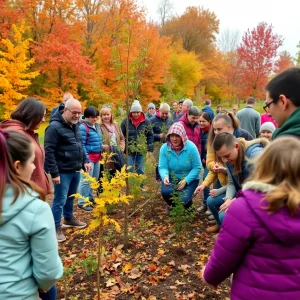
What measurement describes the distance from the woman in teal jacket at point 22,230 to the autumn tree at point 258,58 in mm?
21867

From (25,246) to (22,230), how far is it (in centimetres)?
14

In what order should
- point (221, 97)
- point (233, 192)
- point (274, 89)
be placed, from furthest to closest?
1. point (221, 97)
2. point (233, 192)
3. point (274, 89)

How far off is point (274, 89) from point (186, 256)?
256cm

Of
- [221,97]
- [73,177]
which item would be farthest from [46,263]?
[221,97]

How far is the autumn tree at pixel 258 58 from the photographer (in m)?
21.6

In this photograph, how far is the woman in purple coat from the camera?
51.2 inches

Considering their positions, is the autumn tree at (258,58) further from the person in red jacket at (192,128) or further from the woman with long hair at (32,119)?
the woman with long hair at (32,119)

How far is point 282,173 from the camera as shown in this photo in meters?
1.35

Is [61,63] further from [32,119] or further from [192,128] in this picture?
[32,119]

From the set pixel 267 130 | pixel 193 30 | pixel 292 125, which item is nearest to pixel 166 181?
pixel 267 130

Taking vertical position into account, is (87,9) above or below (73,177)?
above

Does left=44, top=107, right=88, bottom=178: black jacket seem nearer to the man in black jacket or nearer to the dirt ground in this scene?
the man in black jacket

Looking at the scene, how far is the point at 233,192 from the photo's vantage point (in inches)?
141

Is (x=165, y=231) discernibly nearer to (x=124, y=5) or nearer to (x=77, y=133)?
(x=77, y=133)
